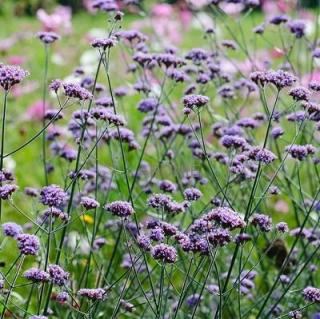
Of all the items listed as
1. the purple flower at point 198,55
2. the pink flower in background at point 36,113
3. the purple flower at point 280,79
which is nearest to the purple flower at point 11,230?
the purple flower at point 280,79

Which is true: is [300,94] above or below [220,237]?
above

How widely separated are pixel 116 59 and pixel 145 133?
6081 mm

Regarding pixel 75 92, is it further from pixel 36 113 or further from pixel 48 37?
pixel 36 113

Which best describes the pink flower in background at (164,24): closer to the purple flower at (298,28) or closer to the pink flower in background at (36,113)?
the pink flower in background at (36,113)

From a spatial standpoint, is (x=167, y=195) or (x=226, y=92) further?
(x=226, y=92)

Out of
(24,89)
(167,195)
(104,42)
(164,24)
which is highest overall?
(104,42)

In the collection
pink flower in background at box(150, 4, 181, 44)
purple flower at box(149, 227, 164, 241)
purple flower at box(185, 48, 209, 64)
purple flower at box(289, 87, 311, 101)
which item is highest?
purple flower at box(289, 87, 311, 101)

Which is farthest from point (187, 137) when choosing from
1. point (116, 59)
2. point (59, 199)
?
point (116, 59)

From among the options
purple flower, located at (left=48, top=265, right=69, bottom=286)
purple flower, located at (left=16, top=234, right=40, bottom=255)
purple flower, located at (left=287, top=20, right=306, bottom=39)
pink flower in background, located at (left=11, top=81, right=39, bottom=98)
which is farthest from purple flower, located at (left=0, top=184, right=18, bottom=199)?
pink flower in background, located at (left=11, top=81, right=39, bottom=98)

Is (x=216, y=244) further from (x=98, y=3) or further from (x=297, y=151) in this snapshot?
(x=98, y=3)

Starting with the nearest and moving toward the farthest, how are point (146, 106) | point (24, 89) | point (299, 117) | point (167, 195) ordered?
point (167, 195), point (299, 117), point (146, 106), point (24, 89)

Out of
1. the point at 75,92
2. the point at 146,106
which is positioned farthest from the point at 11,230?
the point at 146,106

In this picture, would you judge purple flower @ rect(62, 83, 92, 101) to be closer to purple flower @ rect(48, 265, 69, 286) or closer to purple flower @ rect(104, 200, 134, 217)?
purple flower @ rect(104, 200, 134, 217)

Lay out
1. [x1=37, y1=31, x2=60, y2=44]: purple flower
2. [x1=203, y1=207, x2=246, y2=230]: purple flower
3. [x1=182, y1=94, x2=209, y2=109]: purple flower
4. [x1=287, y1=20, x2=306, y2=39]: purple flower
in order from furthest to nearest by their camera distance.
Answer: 1. [x1=287, y1=20, x2=306, y2=39]: purple flower
2. [x1=37, y1=31, x2=60, y2=44]: purple flower
3. [x1=182, y1=94, x2=209, y2=109]: purple flower
4. [x1=203, y1=207, x2=246, y2=230]: purple flower
